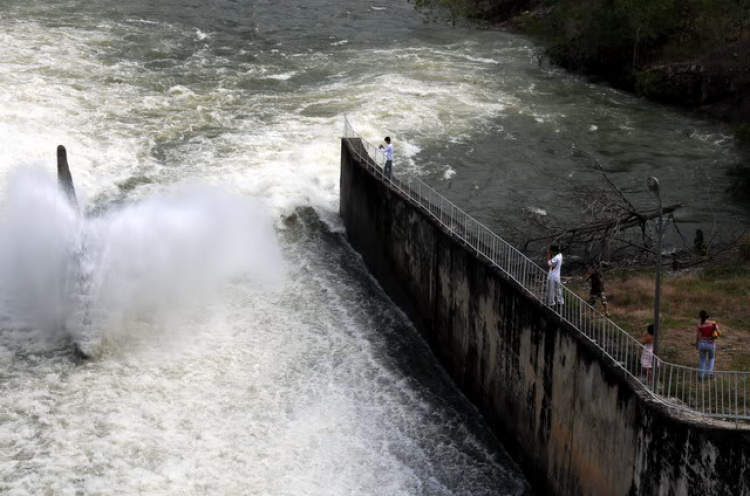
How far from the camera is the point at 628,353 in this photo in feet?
66.2

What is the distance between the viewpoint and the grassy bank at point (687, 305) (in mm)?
21867

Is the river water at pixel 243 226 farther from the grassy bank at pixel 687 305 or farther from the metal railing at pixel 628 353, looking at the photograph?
the grassy bank at pixel 687 305

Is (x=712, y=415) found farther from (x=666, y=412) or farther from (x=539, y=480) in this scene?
(x=539, y=480)

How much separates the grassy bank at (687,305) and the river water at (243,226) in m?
4.73

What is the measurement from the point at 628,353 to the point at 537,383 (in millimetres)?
3267

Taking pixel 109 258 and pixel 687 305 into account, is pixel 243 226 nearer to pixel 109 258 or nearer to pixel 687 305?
pixel 109 258

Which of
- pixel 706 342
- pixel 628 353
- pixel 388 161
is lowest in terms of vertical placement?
pixel 628 353

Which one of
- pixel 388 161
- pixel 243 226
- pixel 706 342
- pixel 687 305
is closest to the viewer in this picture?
pixel 706 342

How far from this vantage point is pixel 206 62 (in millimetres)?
54375

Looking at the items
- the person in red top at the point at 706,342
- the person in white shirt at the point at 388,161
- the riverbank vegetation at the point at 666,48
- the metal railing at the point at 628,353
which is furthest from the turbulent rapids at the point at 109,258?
the riverbank vegetation at the point at 666,48

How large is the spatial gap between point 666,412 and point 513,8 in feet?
196

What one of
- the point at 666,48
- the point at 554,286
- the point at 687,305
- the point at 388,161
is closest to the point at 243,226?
the point at 388,161

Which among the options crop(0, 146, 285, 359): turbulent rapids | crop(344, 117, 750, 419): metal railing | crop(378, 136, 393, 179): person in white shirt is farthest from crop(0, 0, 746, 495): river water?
crop(344, 117, 750, 419): metal railing

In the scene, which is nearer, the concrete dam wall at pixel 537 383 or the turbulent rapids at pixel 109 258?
the concrete dam wall at pixel 537 383
